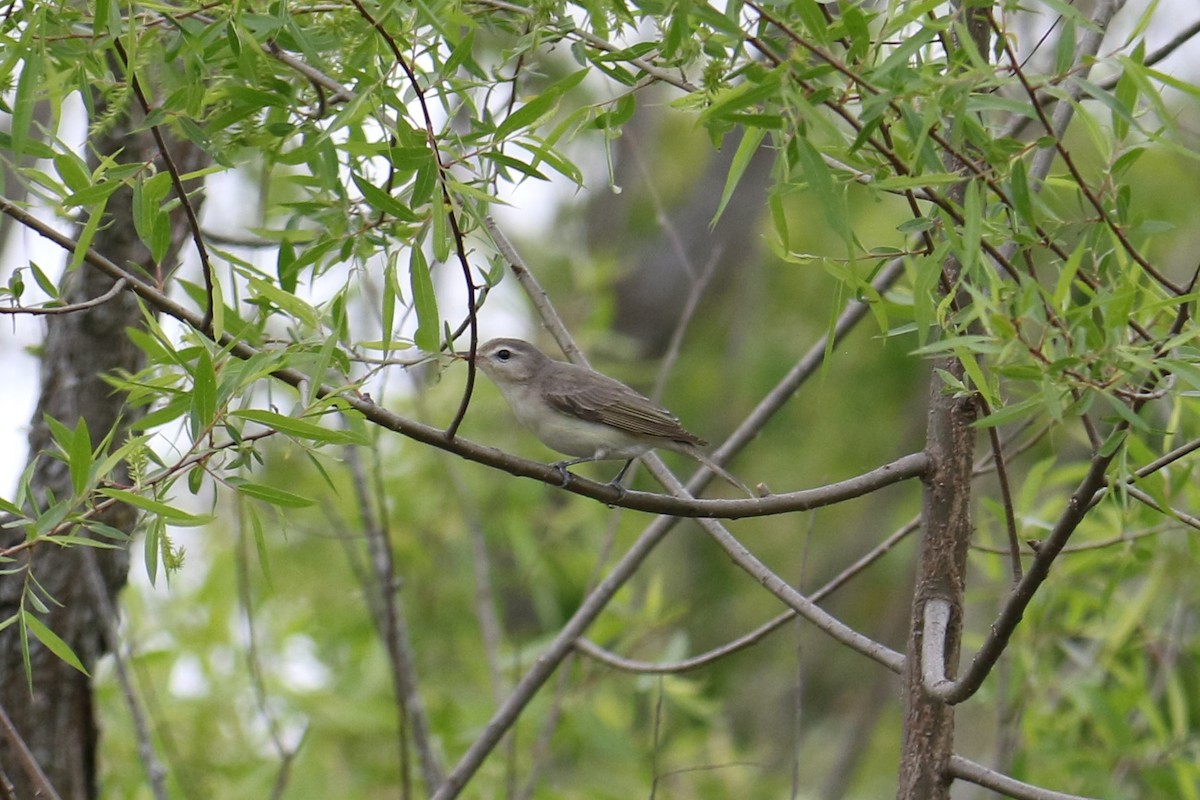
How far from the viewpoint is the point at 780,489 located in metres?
10.5

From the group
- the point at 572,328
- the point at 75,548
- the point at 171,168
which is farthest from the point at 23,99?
the point at 572,328

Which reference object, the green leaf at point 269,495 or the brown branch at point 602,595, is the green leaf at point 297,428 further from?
the brown branch at point 602,595

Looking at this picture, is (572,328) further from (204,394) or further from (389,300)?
(204,394)

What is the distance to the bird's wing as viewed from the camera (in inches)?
198

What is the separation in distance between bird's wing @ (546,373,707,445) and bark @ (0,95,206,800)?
164cm

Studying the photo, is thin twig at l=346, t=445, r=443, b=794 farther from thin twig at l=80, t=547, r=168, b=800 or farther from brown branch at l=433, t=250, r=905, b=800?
thin twig at l=80, t=547, r=168, b=800

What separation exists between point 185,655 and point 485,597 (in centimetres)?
179

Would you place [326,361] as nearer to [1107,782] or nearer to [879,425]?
[1107,782]

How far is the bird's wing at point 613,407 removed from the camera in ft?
16.5

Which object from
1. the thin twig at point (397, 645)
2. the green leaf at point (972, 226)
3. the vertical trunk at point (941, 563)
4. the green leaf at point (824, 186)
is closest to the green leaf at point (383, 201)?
the green leaf at point (824, 186)

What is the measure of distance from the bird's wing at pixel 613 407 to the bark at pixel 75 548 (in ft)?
5.38

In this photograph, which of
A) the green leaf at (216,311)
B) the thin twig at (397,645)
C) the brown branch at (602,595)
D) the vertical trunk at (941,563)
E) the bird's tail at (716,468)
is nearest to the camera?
the green leaf at (216,311)

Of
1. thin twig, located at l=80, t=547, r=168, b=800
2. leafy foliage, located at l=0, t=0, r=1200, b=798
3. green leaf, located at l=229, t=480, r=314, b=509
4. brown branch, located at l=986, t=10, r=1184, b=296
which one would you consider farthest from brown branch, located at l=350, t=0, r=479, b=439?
thin twig, located at l=80, t=547, r=168, b=800

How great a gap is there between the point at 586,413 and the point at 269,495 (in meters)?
2.65
